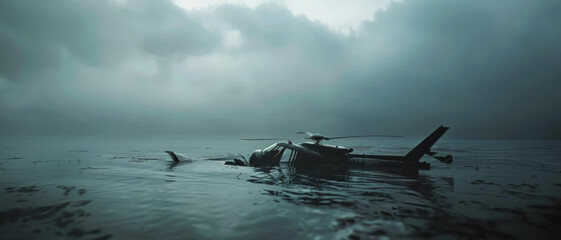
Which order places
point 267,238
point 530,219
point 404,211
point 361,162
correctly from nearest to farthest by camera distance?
point 267,238, point 530,219, point 404,211, point 361,162

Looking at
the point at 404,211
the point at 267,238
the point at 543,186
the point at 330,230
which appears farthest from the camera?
the point at 543,186

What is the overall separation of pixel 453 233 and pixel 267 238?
208 inches

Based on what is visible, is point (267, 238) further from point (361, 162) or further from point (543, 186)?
point (543, 186)

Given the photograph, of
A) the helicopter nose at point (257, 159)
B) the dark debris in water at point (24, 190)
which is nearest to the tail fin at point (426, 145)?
the helicopter nose at point (257, 159)

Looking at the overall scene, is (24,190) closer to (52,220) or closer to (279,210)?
(52,220)

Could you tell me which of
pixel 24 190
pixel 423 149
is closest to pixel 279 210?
pixel 24 190

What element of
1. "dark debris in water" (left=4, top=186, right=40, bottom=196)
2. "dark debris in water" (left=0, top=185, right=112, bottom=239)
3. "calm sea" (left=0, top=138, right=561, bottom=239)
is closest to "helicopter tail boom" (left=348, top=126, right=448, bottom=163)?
"calm sea" (left=0, top=138, right=561, bottom=239)

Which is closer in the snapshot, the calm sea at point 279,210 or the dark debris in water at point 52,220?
the dark debris in water at point 52,220

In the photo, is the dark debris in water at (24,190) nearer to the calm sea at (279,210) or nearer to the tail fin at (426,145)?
the calm sea at (279,210)

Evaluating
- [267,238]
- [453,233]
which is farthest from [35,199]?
[453,233]

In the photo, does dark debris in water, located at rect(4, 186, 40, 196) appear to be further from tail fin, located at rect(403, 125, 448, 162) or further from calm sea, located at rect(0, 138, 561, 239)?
tail fin, located at rect(403, 125, 448, 162)

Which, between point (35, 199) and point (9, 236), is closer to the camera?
point (9, 236)

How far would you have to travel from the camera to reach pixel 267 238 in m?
6.51

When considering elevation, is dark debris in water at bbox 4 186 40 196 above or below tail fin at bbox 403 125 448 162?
below
